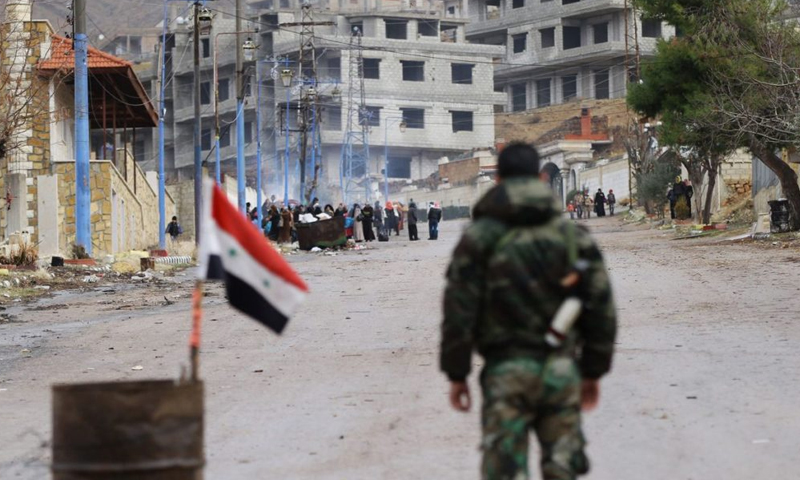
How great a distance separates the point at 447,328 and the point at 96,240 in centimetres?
3255

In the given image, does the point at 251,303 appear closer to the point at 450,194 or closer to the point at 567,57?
the point at 450,194

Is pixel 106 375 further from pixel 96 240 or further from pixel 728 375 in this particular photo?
pixel 96 240

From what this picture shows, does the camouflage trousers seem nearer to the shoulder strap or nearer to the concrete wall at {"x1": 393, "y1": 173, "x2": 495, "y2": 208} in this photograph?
the shoulder strap

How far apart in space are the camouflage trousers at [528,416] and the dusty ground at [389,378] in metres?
2.31

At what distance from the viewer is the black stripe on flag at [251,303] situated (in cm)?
577

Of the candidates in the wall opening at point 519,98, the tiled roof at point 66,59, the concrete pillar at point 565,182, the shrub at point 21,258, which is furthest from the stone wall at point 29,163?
the wall opening at point 519,98

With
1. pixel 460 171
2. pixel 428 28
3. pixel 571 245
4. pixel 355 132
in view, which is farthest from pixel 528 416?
pixel 428 28

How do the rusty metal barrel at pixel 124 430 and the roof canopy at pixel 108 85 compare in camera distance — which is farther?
the roof canopy at pixel 108 85

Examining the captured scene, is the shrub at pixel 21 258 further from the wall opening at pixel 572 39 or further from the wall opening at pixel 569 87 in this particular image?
the wall opening at pixel 572 39

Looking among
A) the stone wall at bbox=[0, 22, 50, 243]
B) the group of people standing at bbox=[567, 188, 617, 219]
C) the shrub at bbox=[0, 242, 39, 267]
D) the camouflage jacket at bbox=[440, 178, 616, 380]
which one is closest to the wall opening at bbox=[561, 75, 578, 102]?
the group of people standing at bbox=[567, 188, 617, 219]

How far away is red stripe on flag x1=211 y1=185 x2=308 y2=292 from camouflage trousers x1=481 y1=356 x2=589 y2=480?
3.03 ft

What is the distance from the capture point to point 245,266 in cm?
579

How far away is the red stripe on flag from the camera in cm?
570

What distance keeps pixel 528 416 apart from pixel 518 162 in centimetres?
96
